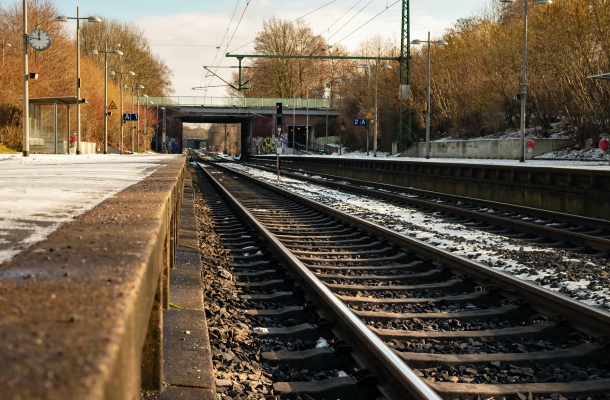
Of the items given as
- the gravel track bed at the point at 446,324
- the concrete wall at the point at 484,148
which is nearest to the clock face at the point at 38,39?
the concrete wall at the point at 484,148

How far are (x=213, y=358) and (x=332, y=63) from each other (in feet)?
321

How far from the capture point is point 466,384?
3957 millimetres

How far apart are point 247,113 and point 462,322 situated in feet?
245

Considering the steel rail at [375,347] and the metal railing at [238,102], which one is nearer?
the steel rail at [375,347]

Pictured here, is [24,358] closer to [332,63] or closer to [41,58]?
[41,58]

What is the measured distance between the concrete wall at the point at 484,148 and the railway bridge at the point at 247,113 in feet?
85.1

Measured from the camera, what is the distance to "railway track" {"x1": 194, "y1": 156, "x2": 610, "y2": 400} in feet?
13.6

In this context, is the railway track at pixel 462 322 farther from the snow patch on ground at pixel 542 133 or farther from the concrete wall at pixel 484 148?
the snow patch on ground at pixel 542 133

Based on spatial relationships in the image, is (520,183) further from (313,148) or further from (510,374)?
(313,148)

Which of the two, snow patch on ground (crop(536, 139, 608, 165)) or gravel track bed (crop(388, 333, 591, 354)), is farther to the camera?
snow patch on ground (crop(536, 139, 608, 165))

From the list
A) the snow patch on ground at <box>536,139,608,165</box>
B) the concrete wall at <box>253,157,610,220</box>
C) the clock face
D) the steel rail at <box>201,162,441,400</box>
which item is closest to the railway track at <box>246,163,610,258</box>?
the concrete wall at <box>253,157,610,220</box>

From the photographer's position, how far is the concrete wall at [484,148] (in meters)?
39.1

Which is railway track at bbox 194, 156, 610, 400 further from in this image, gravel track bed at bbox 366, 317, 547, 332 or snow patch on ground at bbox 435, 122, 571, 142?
snow patch on ground at bbox 435, 122, 571, 142

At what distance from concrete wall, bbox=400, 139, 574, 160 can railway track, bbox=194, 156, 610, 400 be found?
3183cm
